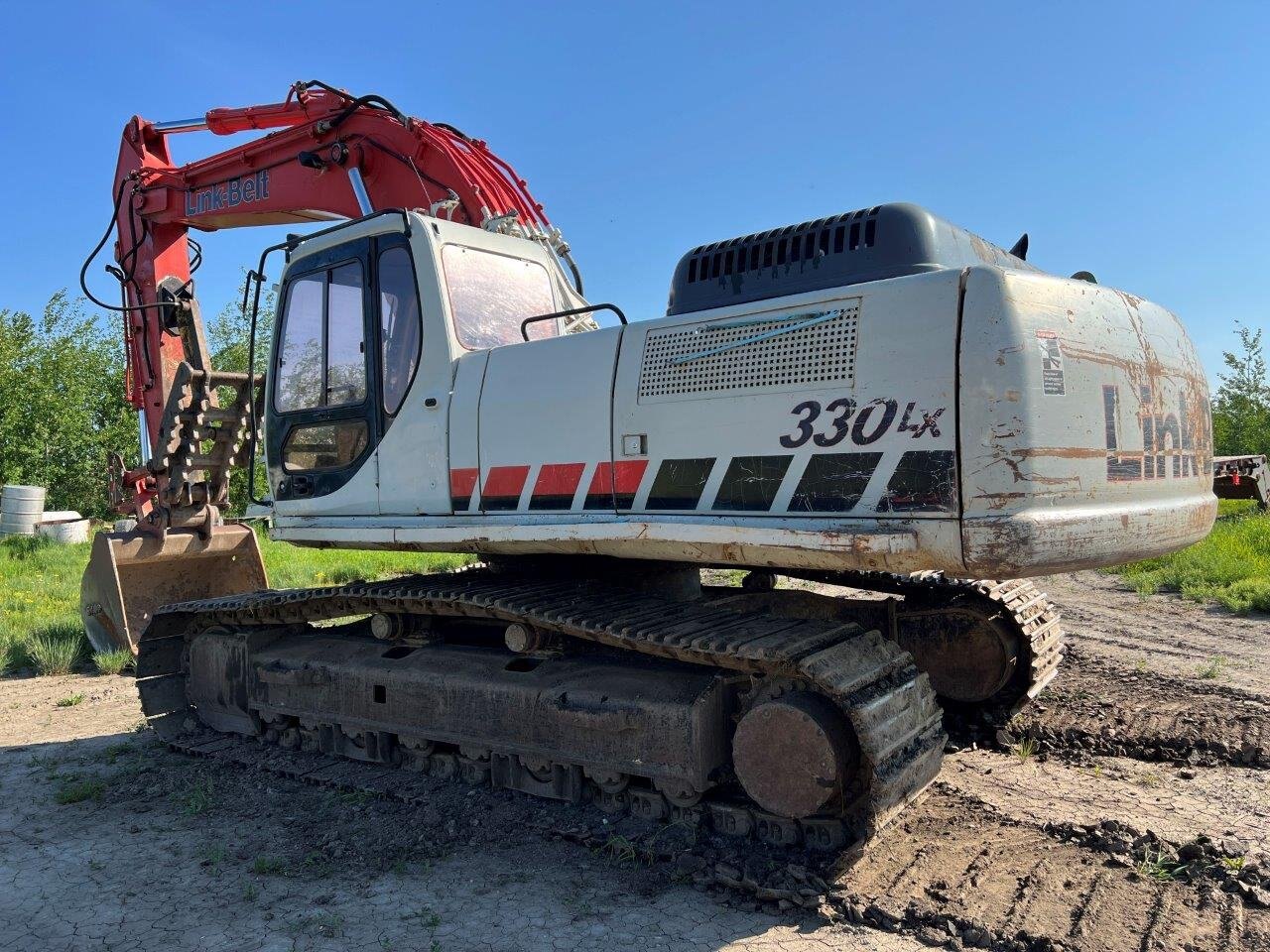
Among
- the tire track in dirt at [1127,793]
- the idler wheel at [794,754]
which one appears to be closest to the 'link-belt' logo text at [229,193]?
the idler wheel at [794,754]

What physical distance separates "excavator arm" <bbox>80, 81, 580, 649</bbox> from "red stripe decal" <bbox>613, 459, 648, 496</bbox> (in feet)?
7.99

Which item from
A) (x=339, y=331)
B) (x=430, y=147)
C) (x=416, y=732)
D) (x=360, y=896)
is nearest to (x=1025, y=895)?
(x=360, y=896)

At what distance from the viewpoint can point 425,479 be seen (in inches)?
186

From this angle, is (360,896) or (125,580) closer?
(360,896)

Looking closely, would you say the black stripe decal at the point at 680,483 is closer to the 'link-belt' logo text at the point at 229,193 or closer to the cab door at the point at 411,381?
the cab door at the point at 411,381

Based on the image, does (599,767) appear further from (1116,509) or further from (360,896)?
(1116,509)

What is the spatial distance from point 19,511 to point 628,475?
60.3 ft

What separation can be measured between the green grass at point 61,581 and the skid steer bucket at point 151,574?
355 millimetres

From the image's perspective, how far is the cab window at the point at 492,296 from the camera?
15.9ft

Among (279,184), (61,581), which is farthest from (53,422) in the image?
(279,184)

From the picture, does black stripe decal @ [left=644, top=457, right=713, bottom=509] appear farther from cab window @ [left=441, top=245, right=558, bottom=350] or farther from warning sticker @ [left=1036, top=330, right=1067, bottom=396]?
cab window @ [left=441, top=245, right=558, bottom=350]

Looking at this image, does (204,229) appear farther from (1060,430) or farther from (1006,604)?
(1060,430)

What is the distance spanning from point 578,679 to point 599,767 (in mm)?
415

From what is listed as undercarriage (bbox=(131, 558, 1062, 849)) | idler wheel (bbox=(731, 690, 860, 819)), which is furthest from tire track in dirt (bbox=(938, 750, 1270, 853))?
idler wheel (bbox=(731, 690, 860, 819))
